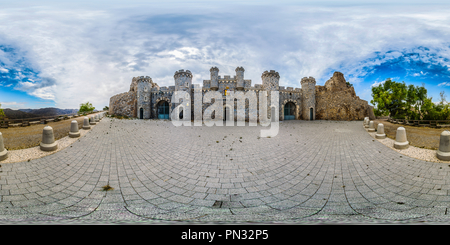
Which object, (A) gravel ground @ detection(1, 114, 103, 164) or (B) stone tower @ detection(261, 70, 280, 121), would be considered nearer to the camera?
(A) gravel ground @ detection(1, 114, 103, 164)

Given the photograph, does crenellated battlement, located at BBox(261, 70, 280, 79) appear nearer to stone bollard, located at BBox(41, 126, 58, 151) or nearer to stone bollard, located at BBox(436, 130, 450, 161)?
stone bollard, located at BBox(436, 130, 450, 161)

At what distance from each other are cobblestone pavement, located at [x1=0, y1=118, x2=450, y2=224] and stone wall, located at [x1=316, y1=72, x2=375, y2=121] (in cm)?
2042

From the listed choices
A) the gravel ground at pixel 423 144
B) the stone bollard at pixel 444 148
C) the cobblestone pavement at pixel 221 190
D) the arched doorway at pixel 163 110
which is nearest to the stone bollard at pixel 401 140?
the gravel ground at pixel 423 144

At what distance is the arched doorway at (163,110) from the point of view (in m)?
19.9

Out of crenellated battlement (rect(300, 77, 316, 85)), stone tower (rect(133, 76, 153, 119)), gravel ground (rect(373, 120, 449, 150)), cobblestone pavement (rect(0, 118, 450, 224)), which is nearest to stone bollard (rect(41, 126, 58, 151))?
cobblestone pavement (rect(0, 118, 450, 224))

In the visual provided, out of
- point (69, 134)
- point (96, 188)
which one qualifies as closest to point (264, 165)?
point (96, 188)

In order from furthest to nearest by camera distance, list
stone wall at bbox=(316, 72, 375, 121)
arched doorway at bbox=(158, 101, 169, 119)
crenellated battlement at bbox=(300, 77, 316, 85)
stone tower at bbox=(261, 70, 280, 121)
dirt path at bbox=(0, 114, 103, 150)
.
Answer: stone wall at bbox=(316, 72, 375, 121)
crenellated battlement at bbox=(300, 77, 316, 85)
arched doorway at bbox=(158, 101, 169, 119)
stone tower at bbox=(261, 70, 280, 121)
dirt path at bbox=(0, 114, 103, 150)

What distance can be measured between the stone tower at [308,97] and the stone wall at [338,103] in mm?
1287

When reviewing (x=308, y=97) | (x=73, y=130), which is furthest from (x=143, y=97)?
(x=308, y=97)

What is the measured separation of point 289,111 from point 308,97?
3440 millimetres

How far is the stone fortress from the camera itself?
17969 mm

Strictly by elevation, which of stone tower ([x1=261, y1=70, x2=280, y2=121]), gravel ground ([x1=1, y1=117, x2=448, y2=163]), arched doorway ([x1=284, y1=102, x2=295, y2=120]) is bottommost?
gravel ground ([x1=1, y1=117, x2=448, y2=163])

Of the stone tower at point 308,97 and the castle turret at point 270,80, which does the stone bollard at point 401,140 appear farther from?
the stone tower at point 308,97

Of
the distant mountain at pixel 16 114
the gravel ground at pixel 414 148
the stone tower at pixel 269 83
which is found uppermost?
the stone tower at pixel 269 83
